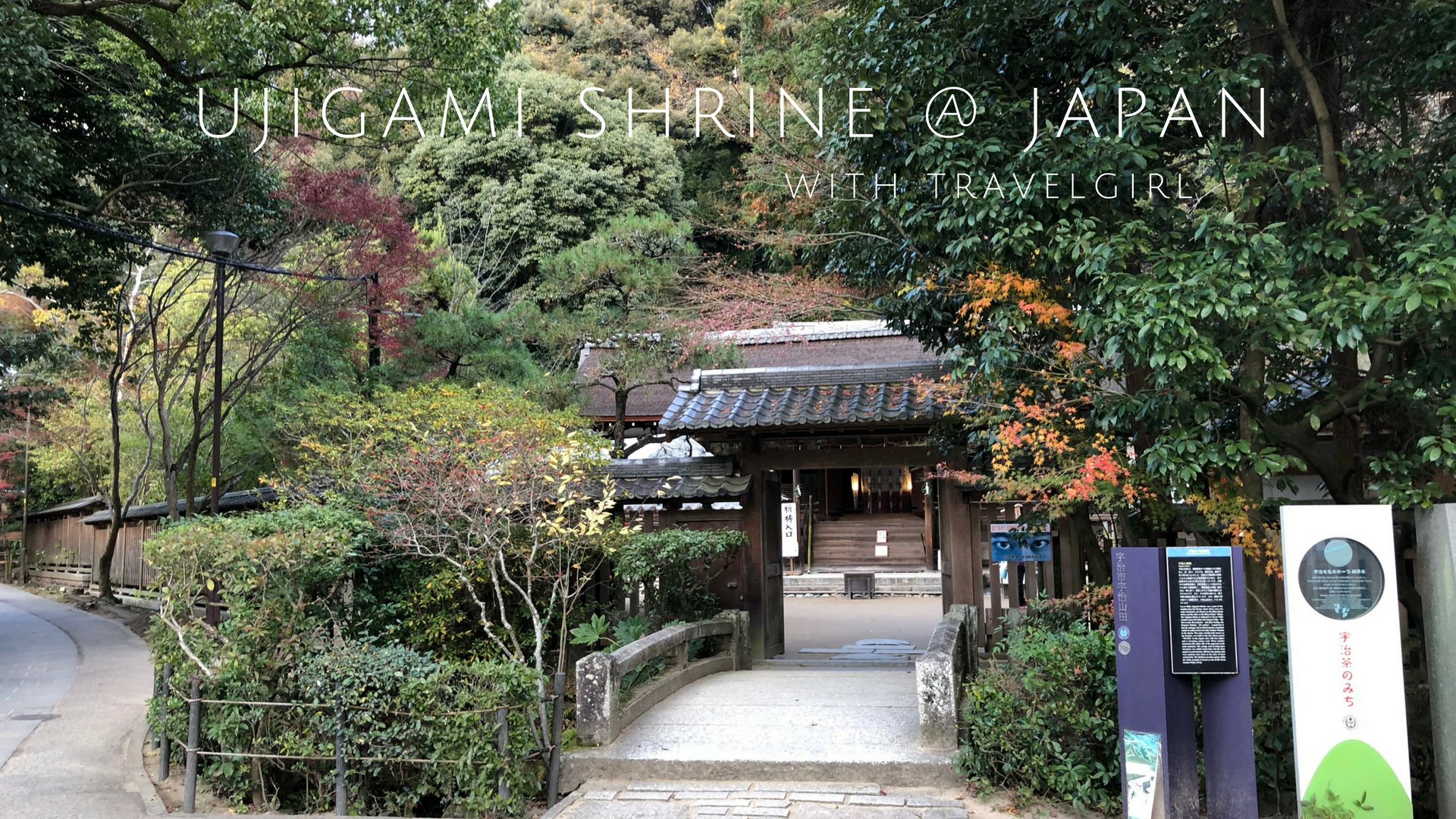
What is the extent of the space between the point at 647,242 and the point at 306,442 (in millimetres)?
9286

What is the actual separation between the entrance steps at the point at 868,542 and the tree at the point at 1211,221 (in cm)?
2005

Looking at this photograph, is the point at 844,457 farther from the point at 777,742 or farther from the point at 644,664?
the point at 777,742

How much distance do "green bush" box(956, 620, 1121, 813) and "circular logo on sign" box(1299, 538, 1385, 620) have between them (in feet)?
4.24

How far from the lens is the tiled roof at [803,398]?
10.3m

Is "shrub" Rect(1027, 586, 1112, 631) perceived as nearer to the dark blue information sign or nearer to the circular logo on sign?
the dark blue information sign

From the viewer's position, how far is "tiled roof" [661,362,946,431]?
33.7 feet

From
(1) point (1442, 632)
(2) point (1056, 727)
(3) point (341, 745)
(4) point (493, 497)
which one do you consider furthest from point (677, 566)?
(1) point (1442, 632)

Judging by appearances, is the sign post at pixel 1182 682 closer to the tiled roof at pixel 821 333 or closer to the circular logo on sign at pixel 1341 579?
the circular logo on sign at pixel 1341 579

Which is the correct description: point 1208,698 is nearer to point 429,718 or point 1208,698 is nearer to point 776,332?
point 429,718

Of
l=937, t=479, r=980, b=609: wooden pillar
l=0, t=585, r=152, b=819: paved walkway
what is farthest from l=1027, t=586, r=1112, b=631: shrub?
l=0, t=585, r=152, b=819: paved walkway

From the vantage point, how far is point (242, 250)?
14930mm

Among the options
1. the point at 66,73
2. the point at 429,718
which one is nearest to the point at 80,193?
the point at 66,73

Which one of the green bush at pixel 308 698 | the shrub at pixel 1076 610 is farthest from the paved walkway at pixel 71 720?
the shrub at pixel 1076 610

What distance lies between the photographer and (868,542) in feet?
95.1
